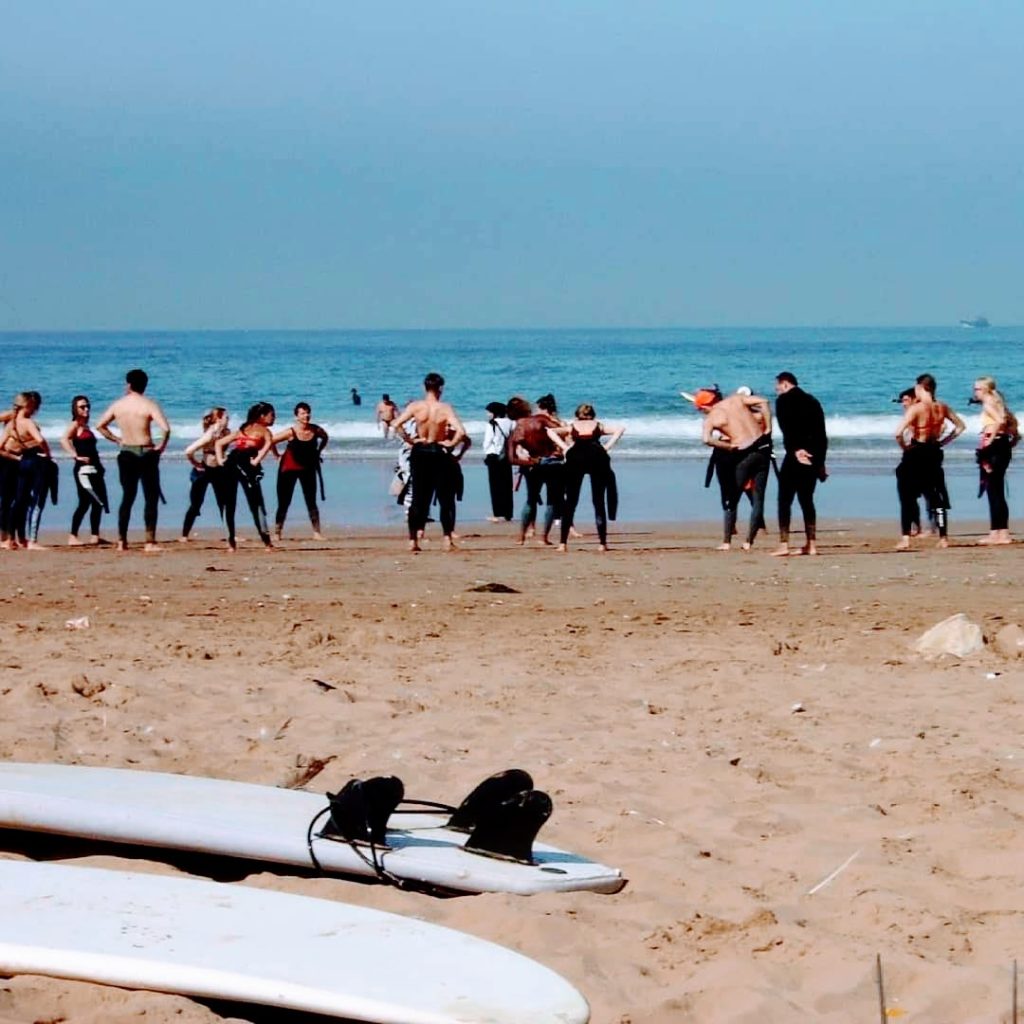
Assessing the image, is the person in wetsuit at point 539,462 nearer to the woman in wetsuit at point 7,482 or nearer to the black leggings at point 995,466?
the black leggings at point 995,466

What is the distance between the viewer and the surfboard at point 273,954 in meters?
3.98

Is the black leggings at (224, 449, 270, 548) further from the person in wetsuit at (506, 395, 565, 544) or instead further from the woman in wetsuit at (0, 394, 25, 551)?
the person in wetsuit at (506, 395, 565, 544)

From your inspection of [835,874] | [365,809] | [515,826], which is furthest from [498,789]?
[835,874]

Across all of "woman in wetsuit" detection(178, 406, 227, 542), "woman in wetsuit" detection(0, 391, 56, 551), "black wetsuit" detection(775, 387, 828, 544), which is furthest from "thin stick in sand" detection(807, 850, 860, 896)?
"woman in wetsuit" detection(0, 391, 56, 551)

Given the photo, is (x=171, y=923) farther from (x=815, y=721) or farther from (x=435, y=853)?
(x=815, y=721)

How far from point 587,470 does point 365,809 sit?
10.4m

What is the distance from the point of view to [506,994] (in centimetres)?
402

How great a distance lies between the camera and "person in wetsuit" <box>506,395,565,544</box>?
16531mm

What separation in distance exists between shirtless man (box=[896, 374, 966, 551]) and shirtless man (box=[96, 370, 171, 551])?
6.73 metres

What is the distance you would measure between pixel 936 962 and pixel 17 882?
2.52 m

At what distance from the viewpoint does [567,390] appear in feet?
192

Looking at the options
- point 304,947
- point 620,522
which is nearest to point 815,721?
point 304,947

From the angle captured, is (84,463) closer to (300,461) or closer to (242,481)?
(242,481)

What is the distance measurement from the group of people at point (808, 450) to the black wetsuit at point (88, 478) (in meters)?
5.97
